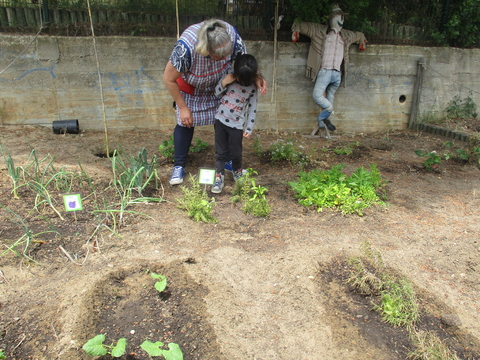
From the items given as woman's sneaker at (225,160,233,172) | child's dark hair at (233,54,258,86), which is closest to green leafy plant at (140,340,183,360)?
child's dark hair at (233,54,258,86)

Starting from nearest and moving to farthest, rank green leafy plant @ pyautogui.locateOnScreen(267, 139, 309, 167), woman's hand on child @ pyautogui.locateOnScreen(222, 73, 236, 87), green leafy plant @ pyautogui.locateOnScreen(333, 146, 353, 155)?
woman's hand on child @ pyautogui.locateOnScreen(222, 73, 236, 87) < green leafy plant @ pyautogui.locateOnScreen(267, 139, 309, 167) < green leafy plant @ pyautogui.locateOnScreen(333, 146, 353, 155)

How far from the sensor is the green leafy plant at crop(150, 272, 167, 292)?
2.09 metres

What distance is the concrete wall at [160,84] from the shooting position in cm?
525

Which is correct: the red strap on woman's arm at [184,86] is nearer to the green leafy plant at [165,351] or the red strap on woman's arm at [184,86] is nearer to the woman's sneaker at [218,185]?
the woman's sneaker at [218,185]

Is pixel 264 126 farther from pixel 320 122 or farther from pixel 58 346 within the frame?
pixel 58 346

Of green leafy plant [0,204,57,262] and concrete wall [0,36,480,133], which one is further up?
concrete wall [0,36,480,133]

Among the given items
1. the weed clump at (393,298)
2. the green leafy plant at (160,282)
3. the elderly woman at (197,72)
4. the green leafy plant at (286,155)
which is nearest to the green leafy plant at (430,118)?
the green leafy plant at (286,155)

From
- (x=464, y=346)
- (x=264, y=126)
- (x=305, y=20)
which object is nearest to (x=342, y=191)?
(x=464, y=346)

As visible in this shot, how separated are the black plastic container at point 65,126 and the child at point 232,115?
8.80 feet

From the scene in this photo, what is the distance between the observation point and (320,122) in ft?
19.1

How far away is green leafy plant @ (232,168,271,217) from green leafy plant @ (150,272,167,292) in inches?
44.7

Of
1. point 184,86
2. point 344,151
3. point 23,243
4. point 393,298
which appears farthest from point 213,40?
point 344,151

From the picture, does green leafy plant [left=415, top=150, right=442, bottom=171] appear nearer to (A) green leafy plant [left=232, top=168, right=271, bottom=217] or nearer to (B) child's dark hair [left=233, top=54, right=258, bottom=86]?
(A) green leafy plant [left=232, top=168, right=271, bottom=217]

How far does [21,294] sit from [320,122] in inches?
184
